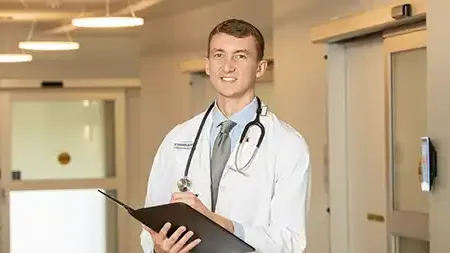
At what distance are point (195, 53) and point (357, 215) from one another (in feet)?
11.2

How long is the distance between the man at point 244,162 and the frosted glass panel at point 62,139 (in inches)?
348

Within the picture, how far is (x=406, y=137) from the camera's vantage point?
5223 mm

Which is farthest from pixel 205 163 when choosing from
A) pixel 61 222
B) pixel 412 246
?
pixel 61 222

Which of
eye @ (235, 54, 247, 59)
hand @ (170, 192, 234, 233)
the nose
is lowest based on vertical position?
hand @ (170, 192, 234, 233)

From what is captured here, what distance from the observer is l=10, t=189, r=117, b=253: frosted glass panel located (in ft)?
36.9

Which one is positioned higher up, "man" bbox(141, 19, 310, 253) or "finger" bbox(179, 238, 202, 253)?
"man" bbox(141, 19, 310, 253)

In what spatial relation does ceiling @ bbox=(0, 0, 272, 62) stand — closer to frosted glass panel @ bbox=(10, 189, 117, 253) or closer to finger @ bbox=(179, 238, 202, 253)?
frosted glass panel @ bbox=(10, 189, 117, 253)

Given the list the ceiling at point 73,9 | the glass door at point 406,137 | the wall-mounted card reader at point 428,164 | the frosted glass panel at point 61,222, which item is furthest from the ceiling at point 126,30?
the wall-mounted card reader at point 428,164

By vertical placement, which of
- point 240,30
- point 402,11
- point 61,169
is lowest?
point 61,169

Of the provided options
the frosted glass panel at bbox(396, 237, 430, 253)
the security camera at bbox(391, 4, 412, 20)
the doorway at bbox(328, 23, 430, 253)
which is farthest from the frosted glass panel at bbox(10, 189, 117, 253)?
the security camera at bbox(391, 4, 412, 20)

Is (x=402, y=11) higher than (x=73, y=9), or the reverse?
(x=73, y=9)

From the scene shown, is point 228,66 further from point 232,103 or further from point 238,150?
point 238,150

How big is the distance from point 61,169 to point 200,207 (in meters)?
9.31

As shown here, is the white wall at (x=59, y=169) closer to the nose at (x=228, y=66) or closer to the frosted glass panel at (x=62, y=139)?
the frosted glass panel at (x=62, y=139)
